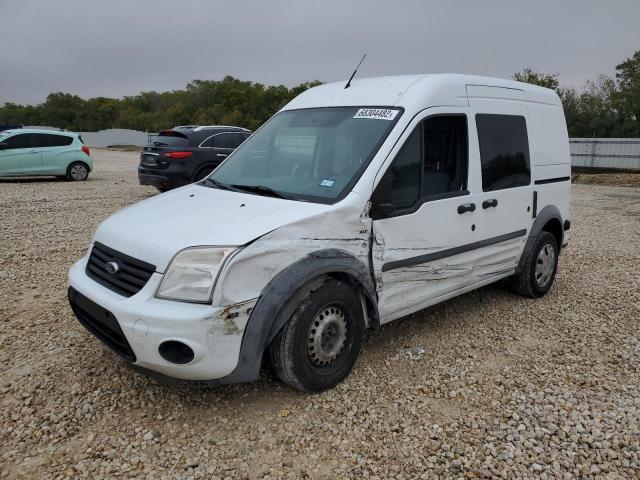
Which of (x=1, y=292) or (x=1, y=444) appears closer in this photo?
(x=1, y=444)

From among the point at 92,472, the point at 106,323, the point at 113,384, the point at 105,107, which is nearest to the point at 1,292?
the point at 113,384

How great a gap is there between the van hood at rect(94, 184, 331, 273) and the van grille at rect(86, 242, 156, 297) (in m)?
0.04

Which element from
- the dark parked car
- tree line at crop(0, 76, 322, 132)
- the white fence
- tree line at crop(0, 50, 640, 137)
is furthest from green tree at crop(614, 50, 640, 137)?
the dark parked car

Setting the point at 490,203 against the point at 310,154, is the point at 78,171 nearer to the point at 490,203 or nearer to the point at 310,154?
the point at 310,154

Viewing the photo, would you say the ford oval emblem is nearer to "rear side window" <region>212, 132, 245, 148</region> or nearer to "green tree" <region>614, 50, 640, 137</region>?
"rear side window" <region>212, 132, 245, 148</region>

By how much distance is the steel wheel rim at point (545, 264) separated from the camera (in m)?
5.18

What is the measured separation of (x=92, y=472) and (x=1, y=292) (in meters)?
3.42

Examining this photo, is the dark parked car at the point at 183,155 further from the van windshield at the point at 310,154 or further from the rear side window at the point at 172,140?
the van windshield at the point at 310,154

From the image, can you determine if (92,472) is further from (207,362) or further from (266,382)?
(266,382)

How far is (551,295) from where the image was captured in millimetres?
5430

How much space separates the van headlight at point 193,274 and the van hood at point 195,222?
42mm

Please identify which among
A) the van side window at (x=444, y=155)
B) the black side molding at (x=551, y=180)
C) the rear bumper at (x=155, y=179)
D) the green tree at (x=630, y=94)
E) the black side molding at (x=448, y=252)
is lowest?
the black side molding at (x=448, y=252)

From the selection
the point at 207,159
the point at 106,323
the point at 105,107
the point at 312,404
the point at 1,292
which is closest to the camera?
the point at 106,323

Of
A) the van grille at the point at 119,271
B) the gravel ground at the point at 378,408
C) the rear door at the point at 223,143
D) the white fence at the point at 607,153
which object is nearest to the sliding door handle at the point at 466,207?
the gravel ground at the point at 378,408
